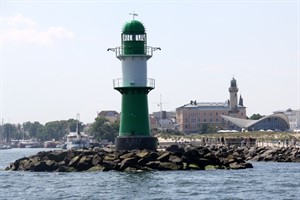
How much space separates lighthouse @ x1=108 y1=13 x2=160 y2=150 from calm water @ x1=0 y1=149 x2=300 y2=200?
6.12 metres

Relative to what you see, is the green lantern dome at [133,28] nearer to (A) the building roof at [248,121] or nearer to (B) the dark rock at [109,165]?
(B) the dark rock at [109,165]

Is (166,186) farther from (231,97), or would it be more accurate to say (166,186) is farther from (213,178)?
(231,97)

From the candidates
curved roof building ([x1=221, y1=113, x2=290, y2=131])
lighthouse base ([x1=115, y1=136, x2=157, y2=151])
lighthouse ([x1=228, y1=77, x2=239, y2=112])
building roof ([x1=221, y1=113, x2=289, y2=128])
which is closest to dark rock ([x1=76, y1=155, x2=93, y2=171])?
lighthouse base ([x1=115, y1=136, x2=157, y2=151])

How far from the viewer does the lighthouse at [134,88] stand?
52.9 meters

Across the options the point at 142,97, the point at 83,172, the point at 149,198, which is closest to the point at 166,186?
the point at 149,198

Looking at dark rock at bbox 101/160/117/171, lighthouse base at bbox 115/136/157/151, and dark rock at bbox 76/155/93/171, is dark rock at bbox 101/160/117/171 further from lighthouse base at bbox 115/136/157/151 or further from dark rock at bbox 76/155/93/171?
lighthouse base at bbox 115/136/157/151

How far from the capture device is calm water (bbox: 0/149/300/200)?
36031 mm

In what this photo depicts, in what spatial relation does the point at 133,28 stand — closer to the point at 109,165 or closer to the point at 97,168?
the point at 109,165

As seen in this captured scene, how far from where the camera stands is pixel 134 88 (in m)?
52.9

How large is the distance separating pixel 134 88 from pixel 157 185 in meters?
14.2

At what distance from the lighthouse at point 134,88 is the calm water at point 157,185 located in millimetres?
6125

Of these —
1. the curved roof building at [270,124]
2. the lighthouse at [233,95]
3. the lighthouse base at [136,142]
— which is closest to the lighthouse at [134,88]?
the lighthouse base at [136,142]

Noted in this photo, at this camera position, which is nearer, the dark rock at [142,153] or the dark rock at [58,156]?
the dark rock at [142,153]

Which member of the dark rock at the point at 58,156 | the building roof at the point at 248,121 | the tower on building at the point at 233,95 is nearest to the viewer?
the dark rock at the point at 58,156
